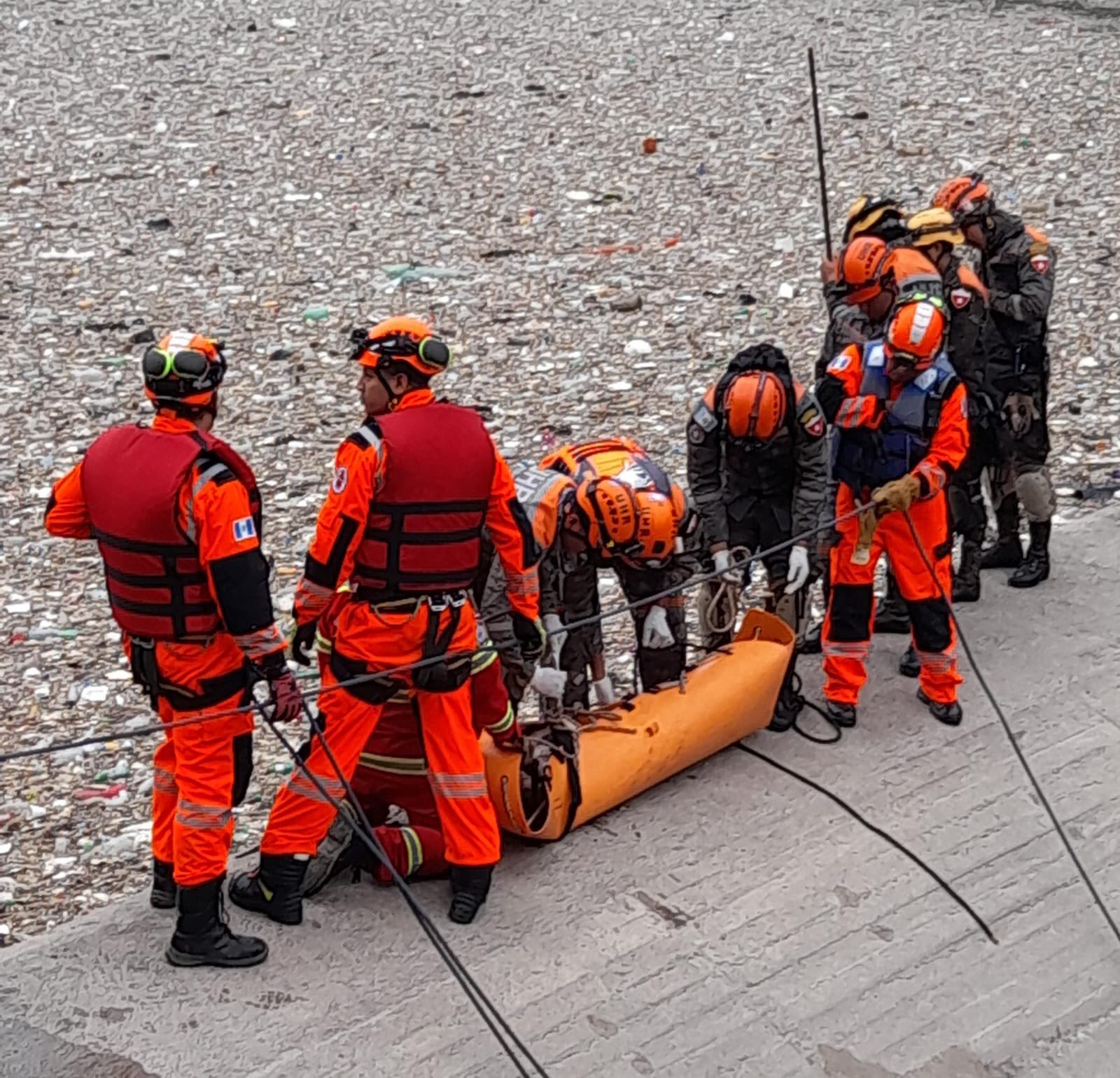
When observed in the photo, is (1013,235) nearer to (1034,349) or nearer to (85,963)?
(1034,349)

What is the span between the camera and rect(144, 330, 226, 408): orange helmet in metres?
4.13

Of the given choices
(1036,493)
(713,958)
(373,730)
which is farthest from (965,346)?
(373,730)

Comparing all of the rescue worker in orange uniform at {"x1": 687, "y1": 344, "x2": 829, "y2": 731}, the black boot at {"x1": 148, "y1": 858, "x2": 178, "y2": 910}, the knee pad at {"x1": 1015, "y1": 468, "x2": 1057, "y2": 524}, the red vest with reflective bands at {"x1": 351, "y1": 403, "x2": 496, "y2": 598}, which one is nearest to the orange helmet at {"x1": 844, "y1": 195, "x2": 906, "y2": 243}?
the knee pad at {"x1": 1015, "y1": 468, "x2": 1057, "y2": 524}

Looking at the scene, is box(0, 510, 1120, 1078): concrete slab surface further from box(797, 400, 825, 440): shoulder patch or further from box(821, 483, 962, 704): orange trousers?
box(797, 400, 825, 440): shoulder patch

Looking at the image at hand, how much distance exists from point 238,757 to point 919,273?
291 centimetres

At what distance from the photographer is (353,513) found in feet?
14.2

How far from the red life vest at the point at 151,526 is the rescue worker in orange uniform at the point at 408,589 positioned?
29 centimetres

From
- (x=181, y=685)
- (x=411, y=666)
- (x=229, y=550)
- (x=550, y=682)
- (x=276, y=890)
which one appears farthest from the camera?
(x=550, y=682)

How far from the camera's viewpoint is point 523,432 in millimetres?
8398

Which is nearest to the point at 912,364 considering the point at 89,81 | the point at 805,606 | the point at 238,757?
the point at 805,606

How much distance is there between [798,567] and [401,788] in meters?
1.60

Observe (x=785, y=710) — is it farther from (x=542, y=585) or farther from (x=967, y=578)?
(x=967, y=578)

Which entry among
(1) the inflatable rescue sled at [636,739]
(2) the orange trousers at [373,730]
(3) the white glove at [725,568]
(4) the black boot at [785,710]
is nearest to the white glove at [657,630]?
(1) the inflatable rescue sled at [636,739]

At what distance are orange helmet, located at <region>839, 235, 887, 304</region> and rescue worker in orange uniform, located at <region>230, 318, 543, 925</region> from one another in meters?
1.82
